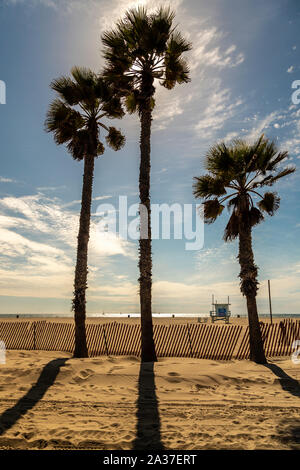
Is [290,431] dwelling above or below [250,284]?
below

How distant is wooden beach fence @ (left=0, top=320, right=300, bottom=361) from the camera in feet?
49.2

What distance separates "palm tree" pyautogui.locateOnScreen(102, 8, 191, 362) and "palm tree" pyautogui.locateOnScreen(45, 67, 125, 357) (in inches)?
47.9

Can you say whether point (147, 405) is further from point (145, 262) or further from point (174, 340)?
point (174, 340)

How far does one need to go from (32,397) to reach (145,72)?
13.0 meters

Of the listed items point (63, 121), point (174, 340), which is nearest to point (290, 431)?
point (174, 340)

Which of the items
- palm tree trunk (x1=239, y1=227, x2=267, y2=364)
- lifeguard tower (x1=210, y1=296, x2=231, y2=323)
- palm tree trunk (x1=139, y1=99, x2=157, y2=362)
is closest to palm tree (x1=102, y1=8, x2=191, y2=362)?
palm tree trunk (x1=139, y1=99, x2=157, y2=362)

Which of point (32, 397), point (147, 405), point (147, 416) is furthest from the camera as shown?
point (32, 397)

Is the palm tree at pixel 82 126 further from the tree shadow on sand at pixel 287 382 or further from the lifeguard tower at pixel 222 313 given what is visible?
the lifeguard tower at pixel 222 313

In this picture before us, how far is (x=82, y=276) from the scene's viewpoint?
14.2 m

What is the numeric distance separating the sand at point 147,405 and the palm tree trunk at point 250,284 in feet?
4.36

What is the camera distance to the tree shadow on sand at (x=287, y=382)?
8.72 meters

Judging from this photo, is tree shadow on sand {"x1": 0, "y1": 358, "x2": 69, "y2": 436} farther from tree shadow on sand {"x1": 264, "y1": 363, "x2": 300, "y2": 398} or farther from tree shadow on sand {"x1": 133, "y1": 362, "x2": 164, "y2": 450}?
tree shadow on sand {"x1": 264, "y1": 363, "x2": 300, "y2": 398}

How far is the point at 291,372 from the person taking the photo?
1086cm
